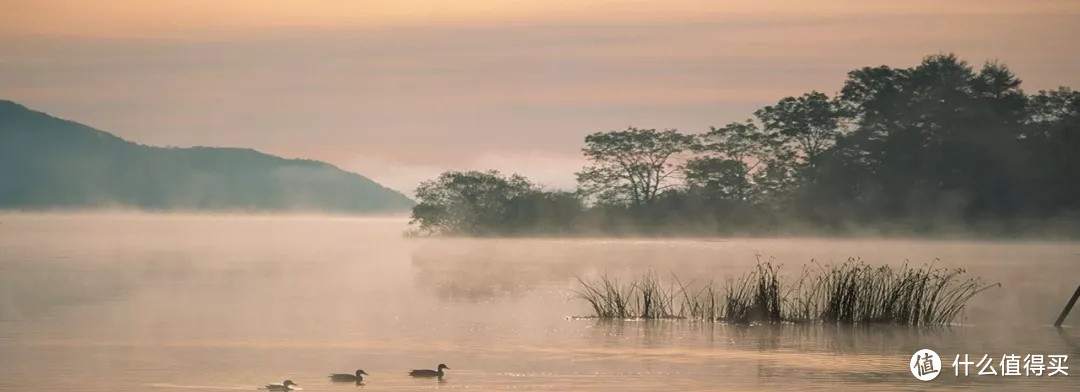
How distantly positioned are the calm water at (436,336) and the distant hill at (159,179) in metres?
135

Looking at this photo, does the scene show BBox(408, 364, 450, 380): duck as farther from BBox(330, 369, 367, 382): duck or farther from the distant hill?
the distant hill

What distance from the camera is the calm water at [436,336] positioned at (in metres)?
13.1

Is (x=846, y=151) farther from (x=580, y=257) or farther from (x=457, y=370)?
(x=457, y=370)

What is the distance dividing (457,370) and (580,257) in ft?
80.0

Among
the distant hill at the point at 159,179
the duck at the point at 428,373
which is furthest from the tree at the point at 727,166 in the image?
the distant hill at the point at 159,179

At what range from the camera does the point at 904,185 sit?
50.5m

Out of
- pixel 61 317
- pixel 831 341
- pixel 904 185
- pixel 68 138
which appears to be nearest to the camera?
pixel 831 341

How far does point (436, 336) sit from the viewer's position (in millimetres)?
16828

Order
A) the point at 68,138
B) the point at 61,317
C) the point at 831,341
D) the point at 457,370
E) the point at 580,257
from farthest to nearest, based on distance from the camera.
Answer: the point at 68,138, the point at 580,257, the point at 61,317, the point at 831,341, the point at 457,370

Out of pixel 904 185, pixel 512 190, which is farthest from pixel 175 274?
pixel 904 185

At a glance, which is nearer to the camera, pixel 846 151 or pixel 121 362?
pixel 121 362

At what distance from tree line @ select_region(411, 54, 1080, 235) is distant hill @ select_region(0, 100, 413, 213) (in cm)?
10887

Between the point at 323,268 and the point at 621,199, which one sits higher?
the point at 621,199

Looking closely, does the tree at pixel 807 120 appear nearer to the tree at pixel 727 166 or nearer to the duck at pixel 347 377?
the tree at pixel 727 166
